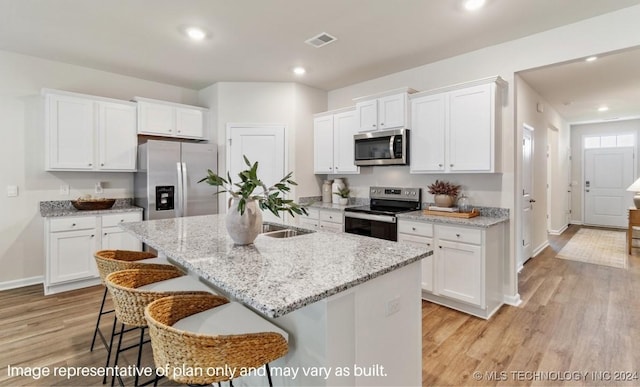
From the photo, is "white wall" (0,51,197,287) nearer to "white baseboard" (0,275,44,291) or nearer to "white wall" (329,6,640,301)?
"white baseboard" (0,275,44,291)

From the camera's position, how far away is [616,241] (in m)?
5.97

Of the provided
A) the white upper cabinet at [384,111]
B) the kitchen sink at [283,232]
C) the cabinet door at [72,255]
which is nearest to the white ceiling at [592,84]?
the white upper cabinet at [384,111]

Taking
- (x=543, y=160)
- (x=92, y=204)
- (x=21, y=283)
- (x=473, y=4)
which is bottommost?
(x=21, y=283)

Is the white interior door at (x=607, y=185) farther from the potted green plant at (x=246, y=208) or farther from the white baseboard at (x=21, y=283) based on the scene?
the white baseboard at (x=21, y=283)

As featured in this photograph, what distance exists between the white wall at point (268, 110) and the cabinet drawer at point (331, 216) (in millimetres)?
659

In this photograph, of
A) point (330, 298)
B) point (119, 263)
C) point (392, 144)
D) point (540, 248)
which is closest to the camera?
point (330, 298)

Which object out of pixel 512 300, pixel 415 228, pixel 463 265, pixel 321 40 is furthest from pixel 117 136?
pixel 512 300

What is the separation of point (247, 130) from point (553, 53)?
11.8 feet

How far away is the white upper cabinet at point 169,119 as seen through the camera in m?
4.18

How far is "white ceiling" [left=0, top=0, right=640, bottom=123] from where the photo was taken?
2572 mm

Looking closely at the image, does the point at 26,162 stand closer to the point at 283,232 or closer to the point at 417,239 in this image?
the point at 283,232

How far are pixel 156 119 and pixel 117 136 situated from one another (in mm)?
517

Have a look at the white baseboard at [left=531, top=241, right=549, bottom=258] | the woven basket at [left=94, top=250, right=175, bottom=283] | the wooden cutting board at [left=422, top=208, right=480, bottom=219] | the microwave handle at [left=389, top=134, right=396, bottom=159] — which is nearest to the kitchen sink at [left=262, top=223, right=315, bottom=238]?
the woven basket at [left=94, top=250, right=175, bottom=283]

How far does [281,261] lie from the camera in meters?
1.59
